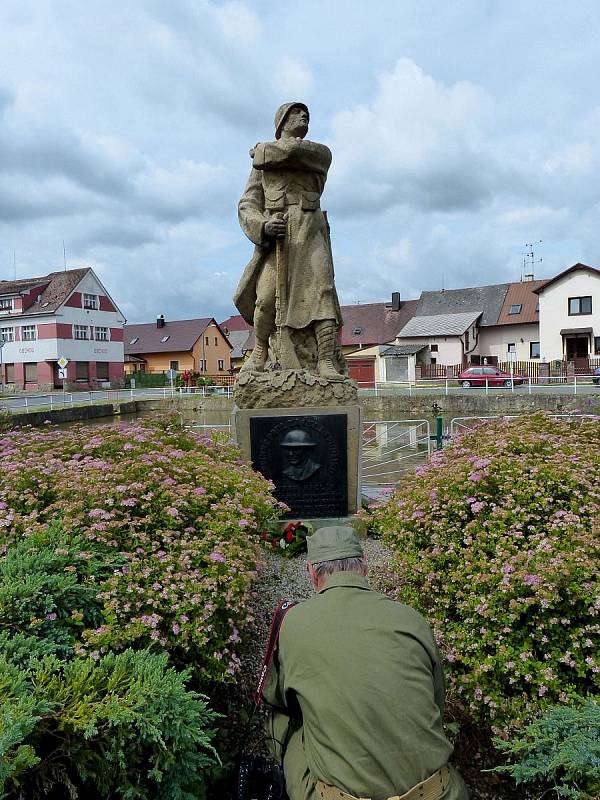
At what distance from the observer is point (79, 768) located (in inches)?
77.1

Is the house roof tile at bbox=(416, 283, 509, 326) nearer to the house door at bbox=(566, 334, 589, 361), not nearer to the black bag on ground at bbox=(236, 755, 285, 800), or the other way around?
Answer: the house door at bbox=(566, 334, 589, 361)

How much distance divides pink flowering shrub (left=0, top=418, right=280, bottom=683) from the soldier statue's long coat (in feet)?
7.75

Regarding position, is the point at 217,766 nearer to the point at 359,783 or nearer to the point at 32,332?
the point at 359,783

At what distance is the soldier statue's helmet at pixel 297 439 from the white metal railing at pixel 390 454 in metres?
2.94

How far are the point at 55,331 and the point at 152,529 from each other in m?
44.1

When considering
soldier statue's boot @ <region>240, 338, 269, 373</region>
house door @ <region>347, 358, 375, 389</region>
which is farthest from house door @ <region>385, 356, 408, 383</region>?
soldier statue's boot @ <region>240, 338, 269, 373</region>

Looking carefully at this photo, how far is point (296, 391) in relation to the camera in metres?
6.18

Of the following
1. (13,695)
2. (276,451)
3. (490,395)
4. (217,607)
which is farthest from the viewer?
(490,395)

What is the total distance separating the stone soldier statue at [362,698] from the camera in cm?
182

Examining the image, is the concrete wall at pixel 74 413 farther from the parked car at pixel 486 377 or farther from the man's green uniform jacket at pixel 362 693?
the man's green uniform jacket at pixel 362 693

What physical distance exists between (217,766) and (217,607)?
2.09 feet

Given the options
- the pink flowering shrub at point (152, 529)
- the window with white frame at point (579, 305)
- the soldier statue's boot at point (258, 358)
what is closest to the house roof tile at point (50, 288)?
the window with white frame at point (579, 305)

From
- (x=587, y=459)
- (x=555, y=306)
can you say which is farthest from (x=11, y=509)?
(x=555, y=306)

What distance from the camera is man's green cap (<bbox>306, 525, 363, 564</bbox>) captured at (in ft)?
7.59
